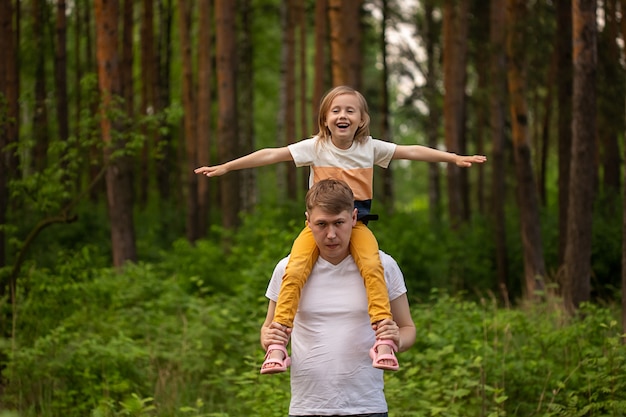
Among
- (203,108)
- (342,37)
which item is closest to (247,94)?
(203,108)

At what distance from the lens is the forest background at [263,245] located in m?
8.43

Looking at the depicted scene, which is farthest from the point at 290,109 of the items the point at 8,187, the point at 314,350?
the point at 314,350

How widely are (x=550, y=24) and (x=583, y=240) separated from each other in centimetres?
585

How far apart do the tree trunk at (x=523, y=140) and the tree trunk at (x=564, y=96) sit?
48 centimetres

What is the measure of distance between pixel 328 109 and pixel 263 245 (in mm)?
11171

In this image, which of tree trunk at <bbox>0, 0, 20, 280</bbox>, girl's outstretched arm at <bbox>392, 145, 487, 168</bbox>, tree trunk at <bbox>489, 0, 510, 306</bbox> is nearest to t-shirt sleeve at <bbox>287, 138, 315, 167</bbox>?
girl's outstretched arm at <bbox>392, 145, 487, 168</bbox>

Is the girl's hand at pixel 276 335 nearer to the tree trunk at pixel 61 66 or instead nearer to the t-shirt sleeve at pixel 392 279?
the t-shirt sleeve at pixel 392 279

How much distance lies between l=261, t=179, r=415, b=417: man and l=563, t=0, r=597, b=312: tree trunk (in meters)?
7.50

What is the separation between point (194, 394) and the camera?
8859 mm

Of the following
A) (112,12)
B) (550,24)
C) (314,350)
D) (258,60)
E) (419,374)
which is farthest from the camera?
(258,60)

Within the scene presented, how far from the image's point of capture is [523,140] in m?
15.9

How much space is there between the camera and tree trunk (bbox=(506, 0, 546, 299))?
51.9 feet

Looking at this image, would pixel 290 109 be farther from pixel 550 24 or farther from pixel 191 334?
pixel 191 334

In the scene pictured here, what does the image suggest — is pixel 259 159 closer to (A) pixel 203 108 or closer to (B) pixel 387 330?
(B) pixel 387 330
